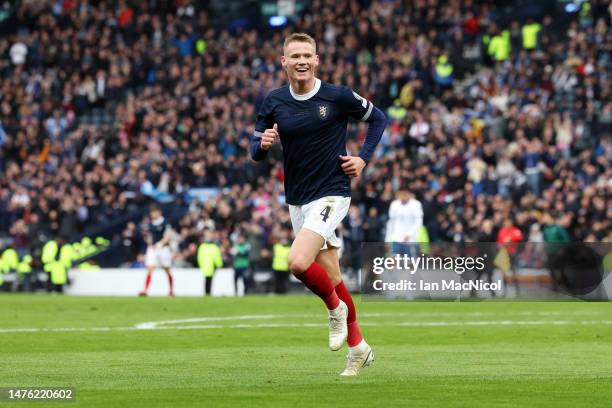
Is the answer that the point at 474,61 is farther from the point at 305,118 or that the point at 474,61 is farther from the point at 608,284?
the point at 305,118

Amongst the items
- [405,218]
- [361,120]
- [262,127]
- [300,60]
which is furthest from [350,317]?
[405,218]

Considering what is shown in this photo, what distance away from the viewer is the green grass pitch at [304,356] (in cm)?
936

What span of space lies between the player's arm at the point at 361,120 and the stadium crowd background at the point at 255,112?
17618 mm

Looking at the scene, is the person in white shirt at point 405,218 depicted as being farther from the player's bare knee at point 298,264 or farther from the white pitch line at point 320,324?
the player's bare knee at point 298,264

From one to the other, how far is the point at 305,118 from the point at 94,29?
33658 millimetres

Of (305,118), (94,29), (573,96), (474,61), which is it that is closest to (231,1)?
(94,29)

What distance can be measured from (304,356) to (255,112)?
2527 cm

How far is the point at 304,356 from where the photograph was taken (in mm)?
13055

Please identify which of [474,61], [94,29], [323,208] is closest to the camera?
[323,208]

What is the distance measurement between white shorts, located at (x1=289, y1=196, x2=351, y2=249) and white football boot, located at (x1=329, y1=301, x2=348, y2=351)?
0.56 m

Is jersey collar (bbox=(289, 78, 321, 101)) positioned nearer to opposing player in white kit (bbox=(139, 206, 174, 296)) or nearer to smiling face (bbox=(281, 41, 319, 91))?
smiling face (bbox=(281, 41, 319, 91))

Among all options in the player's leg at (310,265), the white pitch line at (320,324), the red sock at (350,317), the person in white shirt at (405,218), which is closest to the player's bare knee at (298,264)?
the player's leg at (310,265)

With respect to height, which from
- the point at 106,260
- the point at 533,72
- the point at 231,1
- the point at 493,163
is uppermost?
the point at 231,1

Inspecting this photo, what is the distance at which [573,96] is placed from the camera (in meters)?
34.4
